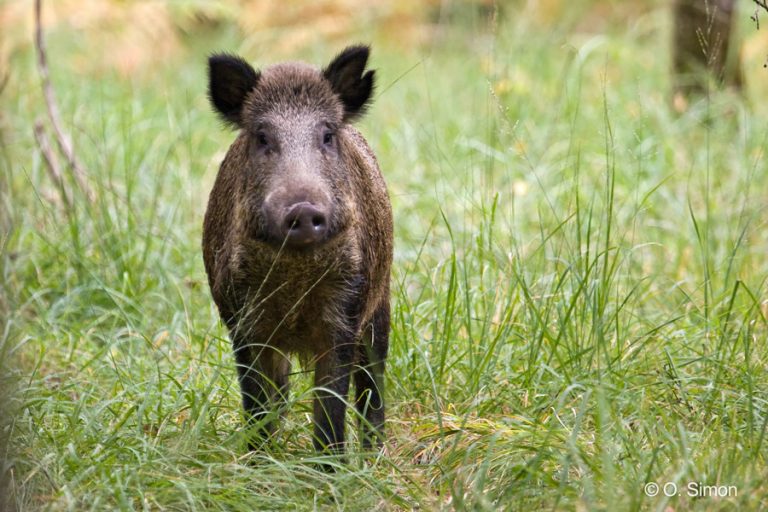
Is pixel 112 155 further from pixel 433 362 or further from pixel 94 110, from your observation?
pixel 433 362

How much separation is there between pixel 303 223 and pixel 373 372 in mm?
1019

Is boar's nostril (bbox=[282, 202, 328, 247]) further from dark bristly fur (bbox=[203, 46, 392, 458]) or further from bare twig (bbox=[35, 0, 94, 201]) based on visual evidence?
bare twig (bbox=[35, 0, 94, 201])

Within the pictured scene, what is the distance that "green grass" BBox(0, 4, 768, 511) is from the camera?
3264 mm

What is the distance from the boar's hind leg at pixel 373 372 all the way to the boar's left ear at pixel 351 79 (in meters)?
0.82

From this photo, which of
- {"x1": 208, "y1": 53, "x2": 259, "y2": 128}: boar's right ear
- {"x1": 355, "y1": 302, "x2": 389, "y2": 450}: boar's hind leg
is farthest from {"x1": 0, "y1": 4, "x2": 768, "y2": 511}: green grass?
{"x1": 208, "y1": 53, "x2": 259, "y2": 128}: boar's right ear

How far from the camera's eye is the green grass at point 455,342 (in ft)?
10.7

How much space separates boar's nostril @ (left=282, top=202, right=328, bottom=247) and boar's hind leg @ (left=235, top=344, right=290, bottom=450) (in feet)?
1.99

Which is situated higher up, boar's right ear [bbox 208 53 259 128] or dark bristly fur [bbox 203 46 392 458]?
boar's right ear [bbox 208 53 259 128]

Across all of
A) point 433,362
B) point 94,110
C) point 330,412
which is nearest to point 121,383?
point 330,412

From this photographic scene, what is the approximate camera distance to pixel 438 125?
26.4ft

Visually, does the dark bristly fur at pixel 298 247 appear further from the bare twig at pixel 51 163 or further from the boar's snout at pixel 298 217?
the bare twig at pixel 51 163

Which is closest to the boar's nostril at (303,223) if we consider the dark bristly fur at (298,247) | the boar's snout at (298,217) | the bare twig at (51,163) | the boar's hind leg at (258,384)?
the boar's snout at (298,217)

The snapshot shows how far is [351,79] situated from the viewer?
416cm

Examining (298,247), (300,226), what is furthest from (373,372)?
(300,226)
